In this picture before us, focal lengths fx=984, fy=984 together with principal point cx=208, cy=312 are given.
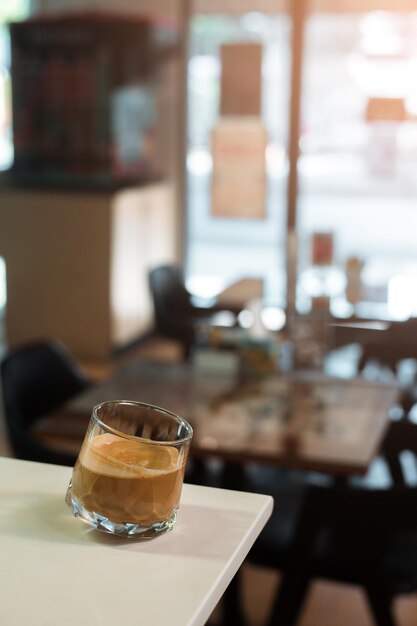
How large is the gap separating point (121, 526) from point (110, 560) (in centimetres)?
7

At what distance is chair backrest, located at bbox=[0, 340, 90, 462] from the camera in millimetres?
2980

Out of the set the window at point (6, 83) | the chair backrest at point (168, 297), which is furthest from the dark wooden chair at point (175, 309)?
the window at point (6, 83)

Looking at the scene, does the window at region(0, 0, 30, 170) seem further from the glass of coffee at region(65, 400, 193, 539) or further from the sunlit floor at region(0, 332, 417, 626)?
the glass of coffee at region(65, 400, 193, 539)

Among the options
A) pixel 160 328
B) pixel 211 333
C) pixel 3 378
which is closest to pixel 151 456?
pixel 3 378

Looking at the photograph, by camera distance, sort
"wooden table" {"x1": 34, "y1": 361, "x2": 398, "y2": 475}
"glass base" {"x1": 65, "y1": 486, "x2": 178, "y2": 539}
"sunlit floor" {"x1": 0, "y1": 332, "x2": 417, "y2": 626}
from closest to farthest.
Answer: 1. "glass base" {"x1": 65, "y1": 486, "x2": 178, "y2": 539}
2. "wooden table" {"x1": 34, "y1": 361, "x2": 398, "y2": 475}
3. "sunlit floor" {"x1": 0, "y1": 332, "x2": 417, "y2": 626}

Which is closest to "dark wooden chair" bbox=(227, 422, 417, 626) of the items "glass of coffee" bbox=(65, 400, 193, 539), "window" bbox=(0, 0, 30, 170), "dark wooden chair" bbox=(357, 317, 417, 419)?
"glass of coffee" bbox=(65, 400, 193, 539)

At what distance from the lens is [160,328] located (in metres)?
5.22

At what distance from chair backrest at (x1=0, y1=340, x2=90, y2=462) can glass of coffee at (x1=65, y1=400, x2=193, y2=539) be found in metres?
1.67

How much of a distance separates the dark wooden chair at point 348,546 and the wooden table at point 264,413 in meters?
0.12

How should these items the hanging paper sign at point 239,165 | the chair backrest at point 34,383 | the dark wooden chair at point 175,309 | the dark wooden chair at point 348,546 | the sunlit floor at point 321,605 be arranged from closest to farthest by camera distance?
the dark wooden chair at point 348,546 → the chair backrest at point 34,383 → the sunlit floor at point 321,605 → the dark wooden chair at point 175,309 → the hanging paper sign at point 239,165

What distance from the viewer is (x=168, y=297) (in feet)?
17.7

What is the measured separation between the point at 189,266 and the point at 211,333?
353 centimetres

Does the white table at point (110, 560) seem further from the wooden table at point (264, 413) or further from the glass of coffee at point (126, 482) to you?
the wooden table at point (264, 413)

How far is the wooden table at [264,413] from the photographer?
2660 mm
